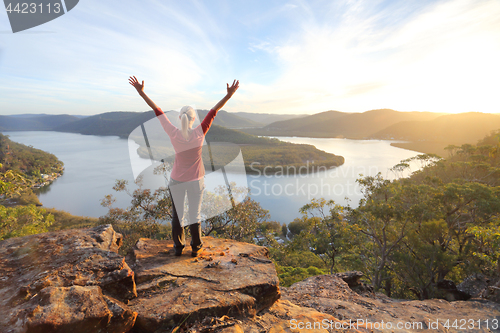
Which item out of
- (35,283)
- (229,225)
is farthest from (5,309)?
(229,225)

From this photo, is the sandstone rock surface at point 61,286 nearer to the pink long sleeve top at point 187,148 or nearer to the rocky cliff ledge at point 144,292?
the rocky cliff ledge at point 144,292

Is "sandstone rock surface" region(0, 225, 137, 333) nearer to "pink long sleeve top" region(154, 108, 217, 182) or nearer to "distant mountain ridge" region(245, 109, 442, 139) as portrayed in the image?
"pink long sleeve top" region(154, 108, 217, 182)

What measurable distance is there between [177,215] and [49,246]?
1260 millimetres

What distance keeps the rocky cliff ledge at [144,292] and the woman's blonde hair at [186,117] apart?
55.5 inches

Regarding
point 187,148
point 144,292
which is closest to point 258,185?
point 187,148

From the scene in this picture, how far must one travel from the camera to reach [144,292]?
2.08 metres

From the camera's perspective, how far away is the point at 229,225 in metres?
7.54

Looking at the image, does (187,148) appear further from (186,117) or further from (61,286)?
(61,286)

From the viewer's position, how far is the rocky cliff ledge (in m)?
1.41

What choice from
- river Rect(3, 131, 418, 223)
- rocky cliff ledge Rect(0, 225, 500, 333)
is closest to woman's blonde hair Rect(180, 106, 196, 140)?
rocky cliff ledge Rect(0, 225, 500, 333)

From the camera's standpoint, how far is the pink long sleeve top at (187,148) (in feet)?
8.25

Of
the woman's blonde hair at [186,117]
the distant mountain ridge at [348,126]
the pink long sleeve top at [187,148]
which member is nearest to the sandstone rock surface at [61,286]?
the pink long sleeve top at [187,148]

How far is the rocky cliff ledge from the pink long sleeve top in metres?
1.06

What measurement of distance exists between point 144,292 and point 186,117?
1.84 m
